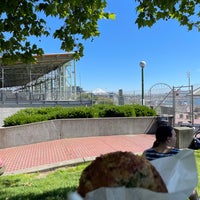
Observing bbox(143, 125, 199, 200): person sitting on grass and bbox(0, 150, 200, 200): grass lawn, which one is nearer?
→ bbox(143, 125, 199, 200): person sitting on grass

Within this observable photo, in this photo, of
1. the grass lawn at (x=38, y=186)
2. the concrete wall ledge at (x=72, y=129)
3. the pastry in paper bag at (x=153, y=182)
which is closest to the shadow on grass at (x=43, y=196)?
the grass lawn at (x=38, y=186)

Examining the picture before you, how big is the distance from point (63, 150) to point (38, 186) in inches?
233

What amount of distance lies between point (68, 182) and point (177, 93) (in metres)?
13.4

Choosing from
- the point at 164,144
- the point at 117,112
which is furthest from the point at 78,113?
the point at 164,144

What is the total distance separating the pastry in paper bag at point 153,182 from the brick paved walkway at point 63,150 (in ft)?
28.4

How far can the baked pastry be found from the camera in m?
1.60

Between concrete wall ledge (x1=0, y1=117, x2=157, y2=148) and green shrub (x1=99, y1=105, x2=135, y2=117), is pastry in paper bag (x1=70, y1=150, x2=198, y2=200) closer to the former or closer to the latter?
concrete wall ledge (x1=0, y1=117, x2=157, y2=148)

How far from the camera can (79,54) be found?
24.5 feet

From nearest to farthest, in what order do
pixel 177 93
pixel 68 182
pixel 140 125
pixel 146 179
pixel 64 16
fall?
1. pixel 146 179
2. pixel 64 16
3. pixel 68 182
4. pixel 140 125
5. pixel 177 93

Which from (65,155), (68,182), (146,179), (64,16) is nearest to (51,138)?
(65,155)

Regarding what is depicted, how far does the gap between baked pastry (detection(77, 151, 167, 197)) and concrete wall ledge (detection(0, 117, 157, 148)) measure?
1347 cm

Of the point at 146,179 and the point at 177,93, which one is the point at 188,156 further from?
the point at 177,93

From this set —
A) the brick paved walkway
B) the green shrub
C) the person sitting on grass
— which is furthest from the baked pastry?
the green shrub

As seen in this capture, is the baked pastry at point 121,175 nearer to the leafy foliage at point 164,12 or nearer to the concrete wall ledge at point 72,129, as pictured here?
the leafy foliage at point 164,12
